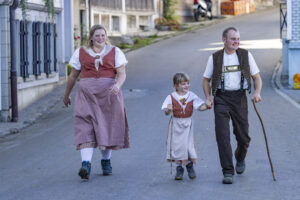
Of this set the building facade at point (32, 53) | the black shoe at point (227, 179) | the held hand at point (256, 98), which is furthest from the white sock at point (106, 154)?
the building facade at point (32, 53)

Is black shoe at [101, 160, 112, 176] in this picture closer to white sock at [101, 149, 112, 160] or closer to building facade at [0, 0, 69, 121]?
white sock at [101, 149, 112, 160]

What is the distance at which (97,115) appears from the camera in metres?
8.23

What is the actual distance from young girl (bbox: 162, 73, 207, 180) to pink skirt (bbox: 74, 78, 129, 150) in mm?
700

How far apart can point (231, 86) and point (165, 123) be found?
18.9 feet

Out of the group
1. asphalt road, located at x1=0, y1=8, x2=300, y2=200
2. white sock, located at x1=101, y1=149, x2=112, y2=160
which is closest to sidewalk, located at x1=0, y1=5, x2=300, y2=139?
asphalt road, located at x1=0, y1=8, x2=300, y2=200

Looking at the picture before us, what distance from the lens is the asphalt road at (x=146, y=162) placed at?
7.39 meters

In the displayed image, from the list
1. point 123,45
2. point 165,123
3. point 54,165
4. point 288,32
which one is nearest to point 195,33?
point 123,45

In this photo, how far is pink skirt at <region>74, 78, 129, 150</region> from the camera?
819 cm

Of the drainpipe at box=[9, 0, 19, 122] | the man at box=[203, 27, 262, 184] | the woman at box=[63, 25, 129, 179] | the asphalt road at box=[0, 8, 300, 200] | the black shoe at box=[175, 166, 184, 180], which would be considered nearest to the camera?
the asphalt road at box=[0, 8, 300, 200]

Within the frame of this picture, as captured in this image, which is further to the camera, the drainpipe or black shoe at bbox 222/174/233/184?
the drainpipe

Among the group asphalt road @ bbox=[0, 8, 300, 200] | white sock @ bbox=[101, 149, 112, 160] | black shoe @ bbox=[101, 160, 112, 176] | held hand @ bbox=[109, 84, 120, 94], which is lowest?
asphalt road @ bbox=[0, 8, 300, 200]

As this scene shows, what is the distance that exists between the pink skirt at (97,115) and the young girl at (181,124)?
700 mm

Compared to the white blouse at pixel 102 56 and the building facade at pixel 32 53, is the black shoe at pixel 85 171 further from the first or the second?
the building facade at pixel 32 53

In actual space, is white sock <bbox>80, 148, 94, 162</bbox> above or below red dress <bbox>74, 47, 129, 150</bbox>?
below
